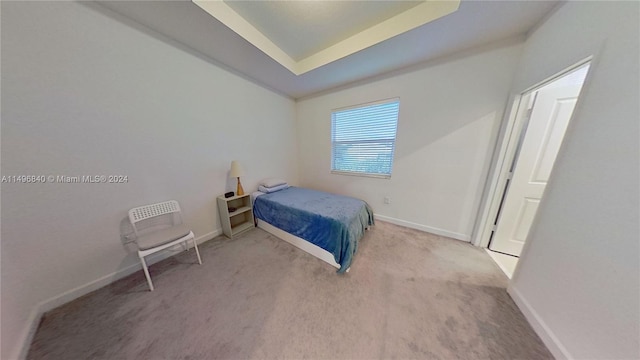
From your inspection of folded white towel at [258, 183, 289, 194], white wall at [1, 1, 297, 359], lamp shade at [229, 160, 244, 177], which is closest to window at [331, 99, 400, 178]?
folded white towel at [258, 183, 289, 194]

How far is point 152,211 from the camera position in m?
1.73

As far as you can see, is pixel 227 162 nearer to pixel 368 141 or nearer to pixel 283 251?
pixel 283 251

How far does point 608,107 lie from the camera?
90 cm

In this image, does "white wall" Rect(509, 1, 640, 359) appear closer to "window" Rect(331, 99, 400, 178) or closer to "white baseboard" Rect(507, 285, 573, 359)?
"white baseboard" Rect(507, 285, 573, 359)

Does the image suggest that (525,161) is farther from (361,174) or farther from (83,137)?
(83,137)

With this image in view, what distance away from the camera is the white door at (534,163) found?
5.07ft

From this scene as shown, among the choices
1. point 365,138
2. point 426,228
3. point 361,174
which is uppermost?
point 365,138

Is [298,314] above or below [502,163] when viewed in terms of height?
below

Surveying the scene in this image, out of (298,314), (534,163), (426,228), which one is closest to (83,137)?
(298,314)

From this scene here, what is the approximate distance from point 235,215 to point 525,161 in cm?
359

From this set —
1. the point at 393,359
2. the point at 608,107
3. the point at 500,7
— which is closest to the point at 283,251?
the point at 393,359

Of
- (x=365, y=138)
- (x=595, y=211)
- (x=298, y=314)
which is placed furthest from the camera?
(x=365, y=138)

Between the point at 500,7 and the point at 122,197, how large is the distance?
3.74 meters

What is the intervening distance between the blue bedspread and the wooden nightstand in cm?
17
